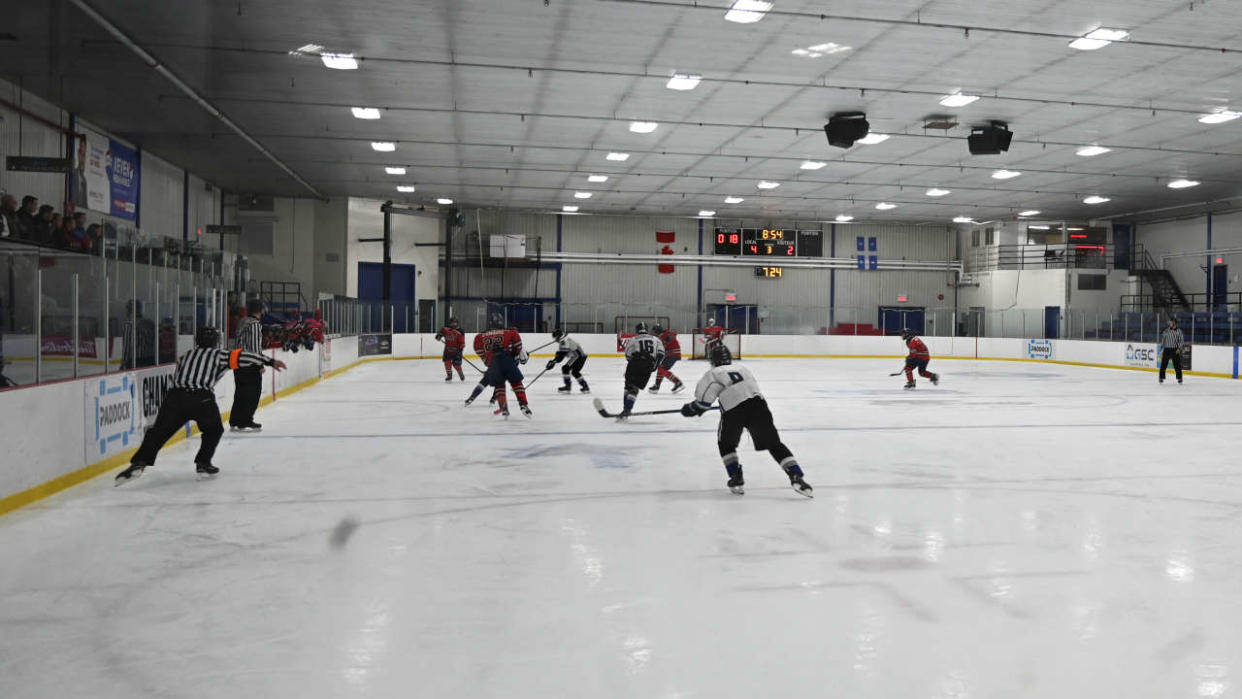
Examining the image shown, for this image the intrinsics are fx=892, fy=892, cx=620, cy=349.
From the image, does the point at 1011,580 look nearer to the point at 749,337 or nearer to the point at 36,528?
the point at 36,528

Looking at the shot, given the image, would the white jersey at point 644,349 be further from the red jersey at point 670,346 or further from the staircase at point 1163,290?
the staircase at point 1163,290

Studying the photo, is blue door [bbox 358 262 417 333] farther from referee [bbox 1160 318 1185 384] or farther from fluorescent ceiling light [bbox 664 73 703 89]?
referee [bbox 1160 318 1185 384]

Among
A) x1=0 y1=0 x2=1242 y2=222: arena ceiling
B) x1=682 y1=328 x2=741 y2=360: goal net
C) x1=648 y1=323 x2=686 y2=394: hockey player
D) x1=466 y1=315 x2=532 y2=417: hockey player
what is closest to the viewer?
x1=466 y1=315 x2=532 y2=417: hockey player

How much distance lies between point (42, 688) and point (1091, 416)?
482 inches

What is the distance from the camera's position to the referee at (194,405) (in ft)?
21.6

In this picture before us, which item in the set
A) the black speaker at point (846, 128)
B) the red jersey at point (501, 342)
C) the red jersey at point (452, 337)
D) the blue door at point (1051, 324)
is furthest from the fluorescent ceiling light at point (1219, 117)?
the red jersey at point (452, 337)

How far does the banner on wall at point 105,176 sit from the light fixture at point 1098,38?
15.9m

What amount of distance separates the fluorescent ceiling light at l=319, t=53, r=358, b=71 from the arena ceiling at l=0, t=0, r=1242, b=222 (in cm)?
21

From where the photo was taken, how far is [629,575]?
14.0 ft

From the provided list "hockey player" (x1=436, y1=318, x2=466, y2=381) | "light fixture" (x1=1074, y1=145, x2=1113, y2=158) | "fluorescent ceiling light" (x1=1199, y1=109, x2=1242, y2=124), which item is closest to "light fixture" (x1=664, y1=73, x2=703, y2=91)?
"hockey player" (x1=436, y1=318, x2=466, y2=381)

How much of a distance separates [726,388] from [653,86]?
31.1 feet

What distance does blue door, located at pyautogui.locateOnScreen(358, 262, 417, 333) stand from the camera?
25.9 m

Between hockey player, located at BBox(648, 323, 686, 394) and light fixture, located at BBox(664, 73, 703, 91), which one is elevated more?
light fixture, located at BBox(664, 73, 703, 91)

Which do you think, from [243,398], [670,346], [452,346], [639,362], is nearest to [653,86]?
[670,346]
